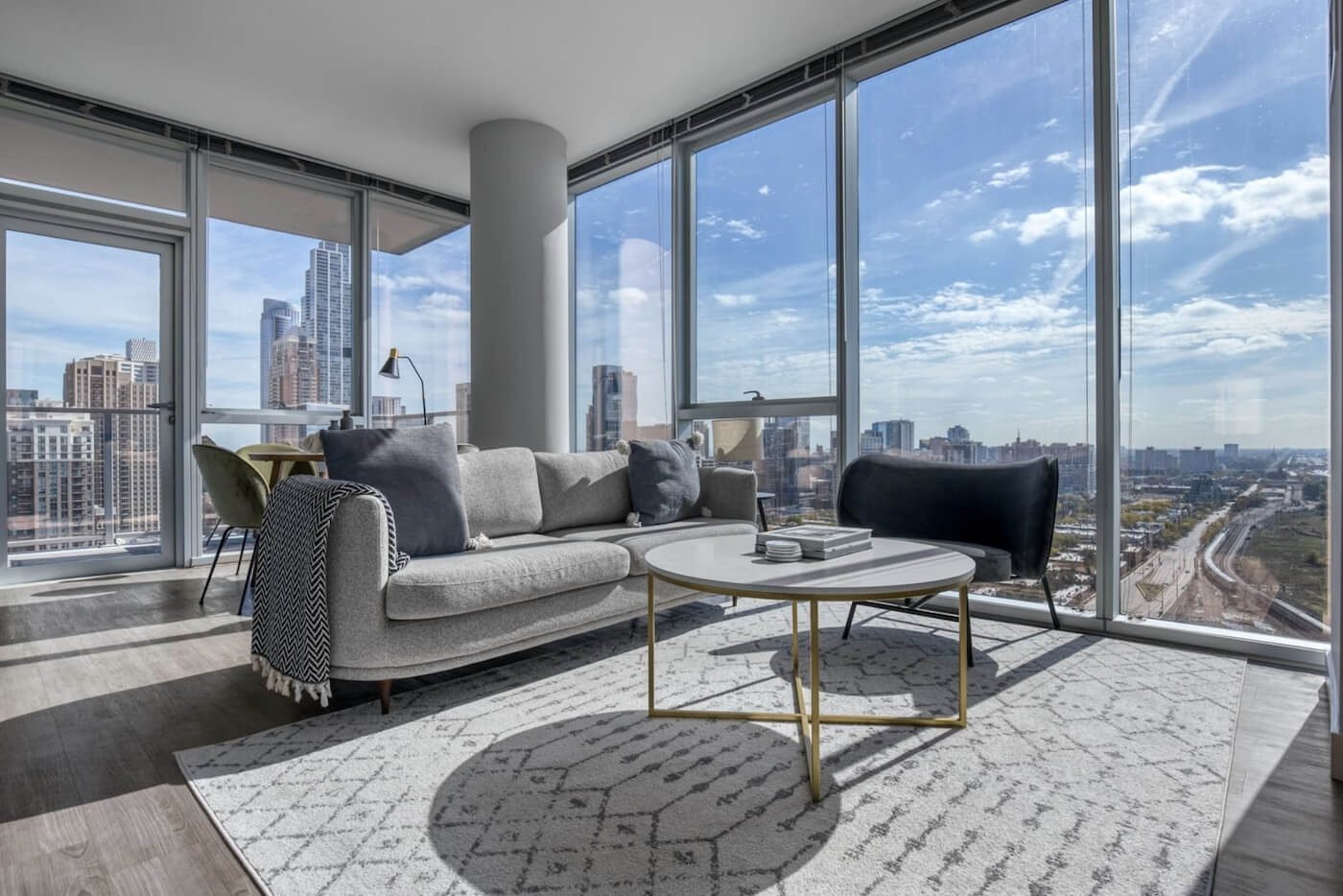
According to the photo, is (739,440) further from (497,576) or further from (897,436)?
(497,576)

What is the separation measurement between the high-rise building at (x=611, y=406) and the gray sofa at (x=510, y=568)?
5.08 feet

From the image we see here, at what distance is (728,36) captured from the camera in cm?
381

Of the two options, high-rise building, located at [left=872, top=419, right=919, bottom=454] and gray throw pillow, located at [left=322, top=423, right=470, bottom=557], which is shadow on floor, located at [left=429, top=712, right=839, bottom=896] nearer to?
gray throw pillow, located at [left=322, top=423, right=470, bottom=557]

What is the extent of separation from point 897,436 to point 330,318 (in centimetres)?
431

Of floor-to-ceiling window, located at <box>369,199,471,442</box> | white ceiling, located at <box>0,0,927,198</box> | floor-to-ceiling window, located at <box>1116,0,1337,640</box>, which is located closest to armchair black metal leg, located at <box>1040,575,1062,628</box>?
floor-to-ceiling window, located at <box>1116,0,1337,640</box>

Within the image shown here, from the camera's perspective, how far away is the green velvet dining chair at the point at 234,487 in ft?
11.8

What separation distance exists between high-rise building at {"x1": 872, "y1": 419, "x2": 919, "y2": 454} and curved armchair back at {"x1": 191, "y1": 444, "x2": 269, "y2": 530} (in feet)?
10.5

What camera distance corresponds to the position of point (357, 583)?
6.70 ft

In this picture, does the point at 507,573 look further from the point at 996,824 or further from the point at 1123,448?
the point at 1123,448

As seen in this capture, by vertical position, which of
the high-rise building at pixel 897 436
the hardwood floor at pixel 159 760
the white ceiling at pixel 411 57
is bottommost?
the hardwood floor at pixel 159 760

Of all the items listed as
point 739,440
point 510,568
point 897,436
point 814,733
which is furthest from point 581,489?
point 814,733

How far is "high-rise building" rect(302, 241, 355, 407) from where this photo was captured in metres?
5.44

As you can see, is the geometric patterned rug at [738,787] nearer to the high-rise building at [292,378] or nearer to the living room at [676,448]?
the living room at [676,448]

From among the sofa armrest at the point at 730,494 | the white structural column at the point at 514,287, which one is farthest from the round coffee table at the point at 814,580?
the white structural column at the point at 514,287
